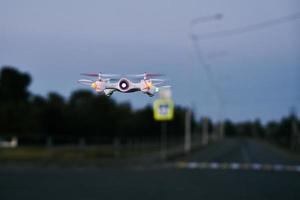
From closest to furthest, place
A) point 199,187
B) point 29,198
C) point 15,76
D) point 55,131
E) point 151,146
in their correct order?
point 15,76
point 29,198
point 199,187
point 55,131
point 151,146

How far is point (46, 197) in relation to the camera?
1642 cm

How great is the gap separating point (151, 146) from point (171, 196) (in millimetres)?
46089

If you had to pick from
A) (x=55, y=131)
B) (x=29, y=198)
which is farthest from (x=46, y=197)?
(x=55, y=131)

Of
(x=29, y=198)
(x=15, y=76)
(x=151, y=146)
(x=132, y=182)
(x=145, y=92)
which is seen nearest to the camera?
(x=145, y=92)

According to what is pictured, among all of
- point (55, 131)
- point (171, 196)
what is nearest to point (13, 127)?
point (55, 131)

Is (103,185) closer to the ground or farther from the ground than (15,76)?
closer to the ground

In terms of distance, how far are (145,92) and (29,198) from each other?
1261 cm

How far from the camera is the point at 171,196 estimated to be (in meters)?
17.3

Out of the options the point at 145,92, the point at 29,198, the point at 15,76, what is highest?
the point at 15,76

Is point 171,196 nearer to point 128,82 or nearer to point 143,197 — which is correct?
point 143,197

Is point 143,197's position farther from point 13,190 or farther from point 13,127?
point 13,127

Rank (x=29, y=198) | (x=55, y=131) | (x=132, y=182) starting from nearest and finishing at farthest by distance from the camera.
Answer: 1. (x=29, y=198)
2. (x=132, y=182)
3. (x=55, y=131)

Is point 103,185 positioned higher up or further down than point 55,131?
further down

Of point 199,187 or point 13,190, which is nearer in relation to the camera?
point 13,190
